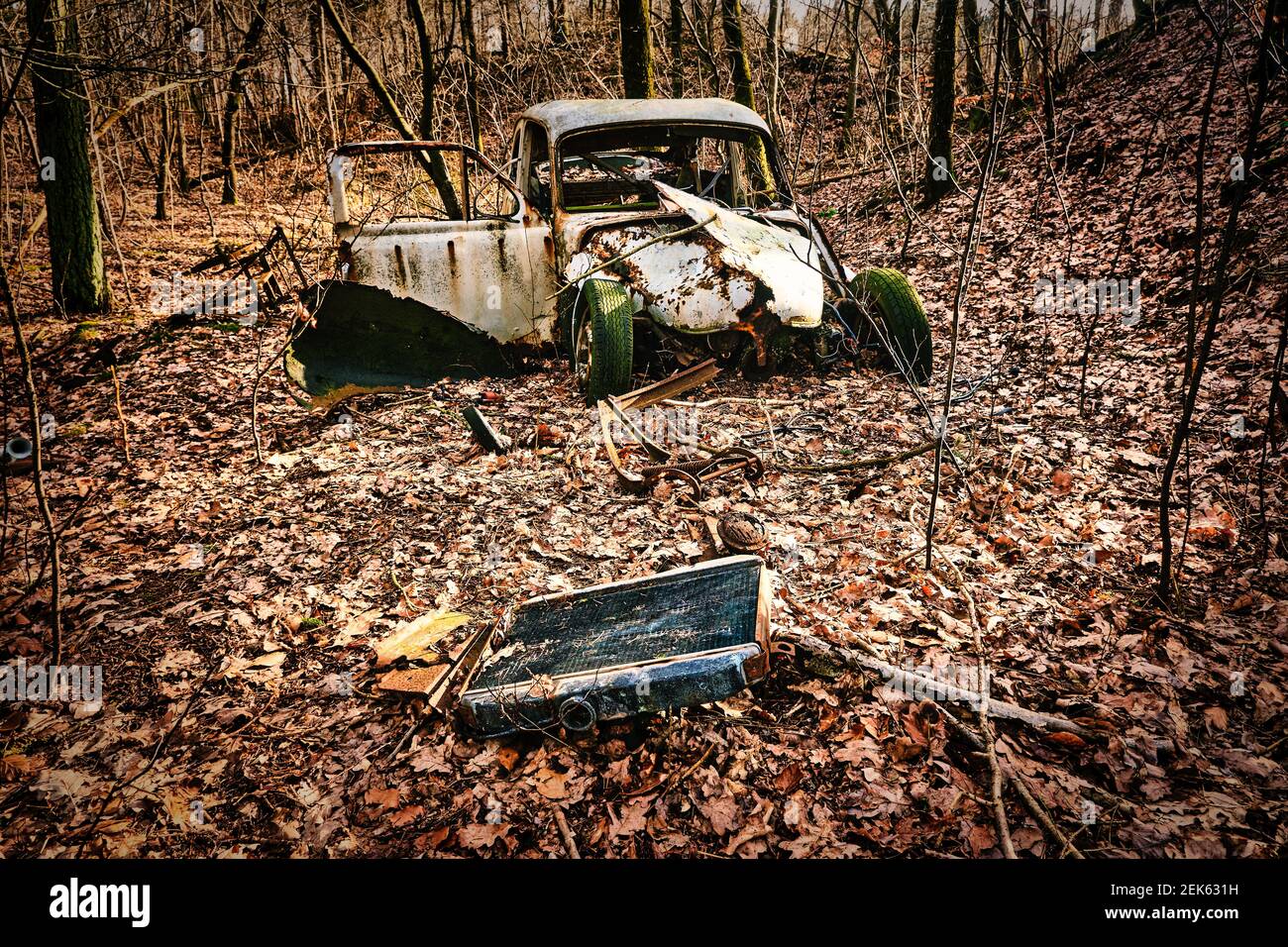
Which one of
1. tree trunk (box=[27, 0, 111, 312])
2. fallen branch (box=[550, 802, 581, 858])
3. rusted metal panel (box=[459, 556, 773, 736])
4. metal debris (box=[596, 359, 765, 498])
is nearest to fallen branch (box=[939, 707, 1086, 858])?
rusted metal panel (box=[459, 556, 773, 736])

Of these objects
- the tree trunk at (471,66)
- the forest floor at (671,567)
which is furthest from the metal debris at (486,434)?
the tree trunk at (471,66)

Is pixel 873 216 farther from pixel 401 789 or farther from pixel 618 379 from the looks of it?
pixel 401 789

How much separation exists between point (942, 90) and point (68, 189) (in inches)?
385

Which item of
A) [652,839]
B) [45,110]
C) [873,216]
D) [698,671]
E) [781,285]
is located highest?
[45,110]

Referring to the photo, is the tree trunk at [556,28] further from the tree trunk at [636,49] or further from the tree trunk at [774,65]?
the tree trunk at [636,49]

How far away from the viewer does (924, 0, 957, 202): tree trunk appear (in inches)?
330

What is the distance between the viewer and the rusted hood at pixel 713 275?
4430mm

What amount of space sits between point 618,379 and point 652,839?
2951 mm

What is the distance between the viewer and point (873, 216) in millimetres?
10094

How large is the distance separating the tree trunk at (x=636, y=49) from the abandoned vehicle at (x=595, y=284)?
319cm

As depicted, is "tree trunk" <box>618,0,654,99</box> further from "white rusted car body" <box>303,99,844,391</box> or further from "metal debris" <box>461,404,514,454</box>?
"metal debris" <box>461,404,514,454</box>

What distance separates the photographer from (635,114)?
16.9 ft

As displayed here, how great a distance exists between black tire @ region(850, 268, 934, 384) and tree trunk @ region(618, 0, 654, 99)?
4.46 metres
